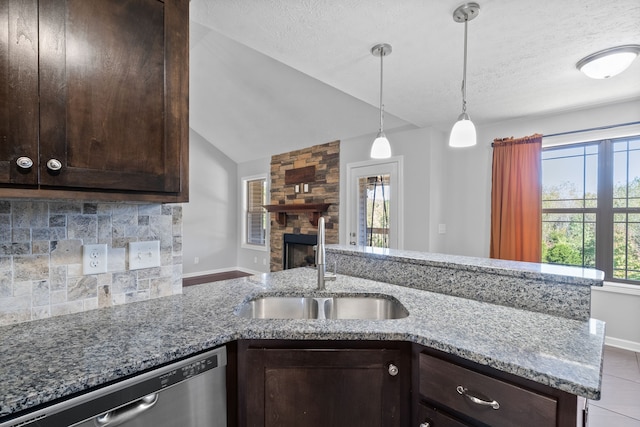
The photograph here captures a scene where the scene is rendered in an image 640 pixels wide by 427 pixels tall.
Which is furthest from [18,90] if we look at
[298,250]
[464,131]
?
[298,250]

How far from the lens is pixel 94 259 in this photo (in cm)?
127

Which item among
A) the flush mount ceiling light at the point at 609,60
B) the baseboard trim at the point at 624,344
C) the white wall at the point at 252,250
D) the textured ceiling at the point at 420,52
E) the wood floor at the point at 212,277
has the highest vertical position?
the textured ceiling at the point at 420,52

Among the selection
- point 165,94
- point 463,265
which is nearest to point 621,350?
point 463,265

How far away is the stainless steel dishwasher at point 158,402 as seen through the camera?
763 mm

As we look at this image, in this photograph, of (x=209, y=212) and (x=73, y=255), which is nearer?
(x=73, y=255)

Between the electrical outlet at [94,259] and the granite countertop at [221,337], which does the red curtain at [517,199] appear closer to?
the granite countertop at [221,337]

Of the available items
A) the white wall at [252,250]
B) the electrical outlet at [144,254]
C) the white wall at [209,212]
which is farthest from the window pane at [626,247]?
the white wall at [209,212]

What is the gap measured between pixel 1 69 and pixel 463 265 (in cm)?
184

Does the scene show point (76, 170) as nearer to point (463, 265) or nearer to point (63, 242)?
point (63, 242)

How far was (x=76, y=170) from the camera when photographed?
0.97 metres

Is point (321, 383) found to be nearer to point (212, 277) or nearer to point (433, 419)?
point (433, 419)

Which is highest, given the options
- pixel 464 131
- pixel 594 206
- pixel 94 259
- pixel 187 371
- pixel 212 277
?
pixel 464 131

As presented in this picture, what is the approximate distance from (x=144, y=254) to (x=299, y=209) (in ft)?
12.7

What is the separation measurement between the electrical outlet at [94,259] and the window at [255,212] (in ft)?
16.5
